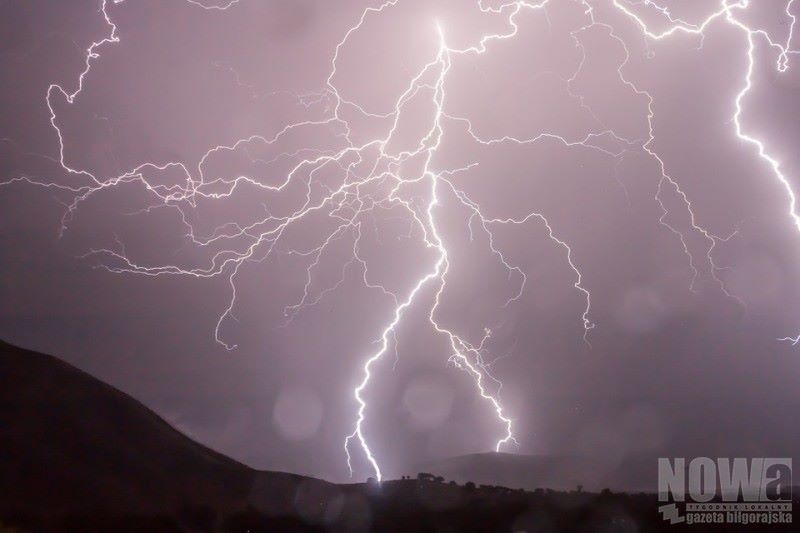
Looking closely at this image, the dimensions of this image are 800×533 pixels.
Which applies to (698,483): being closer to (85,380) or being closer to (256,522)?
(256,522)

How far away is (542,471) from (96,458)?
9300 millimetres

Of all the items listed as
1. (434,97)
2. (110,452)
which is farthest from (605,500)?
(110,452)

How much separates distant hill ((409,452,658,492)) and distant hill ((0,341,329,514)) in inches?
110

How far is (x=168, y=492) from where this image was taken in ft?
36.9

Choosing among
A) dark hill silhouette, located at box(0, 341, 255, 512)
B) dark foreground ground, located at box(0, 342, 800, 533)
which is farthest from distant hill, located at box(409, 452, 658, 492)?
dark hill silhouette, located at box(0, 341, 255, 512)

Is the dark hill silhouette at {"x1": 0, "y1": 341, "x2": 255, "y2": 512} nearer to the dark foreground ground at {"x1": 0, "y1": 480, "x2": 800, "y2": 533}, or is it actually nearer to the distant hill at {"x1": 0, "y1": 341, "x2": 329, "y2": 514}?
the distant hill at {"x1": 0, "y1": 341, "x2": 329, "y2": 514}

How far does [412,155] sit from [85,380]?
8075 mm

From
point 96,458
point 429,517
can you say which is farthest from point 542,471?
point 96,458

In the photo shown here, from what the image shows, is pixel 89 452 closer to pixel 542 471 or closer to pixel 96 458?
pixel 96 458

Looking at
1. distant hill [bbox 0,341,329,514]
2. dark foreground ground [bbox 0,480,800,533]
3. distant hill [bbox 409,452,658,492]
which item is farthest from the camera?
distant hill [bbox 409,452,658,492]

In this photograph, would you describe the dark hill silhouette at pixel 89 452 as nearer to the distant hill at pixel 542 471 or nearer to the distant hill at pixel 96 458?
the distant hill at pixel 96 458

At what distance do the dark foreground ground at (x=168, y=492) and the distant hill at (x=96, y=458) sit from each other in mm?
20

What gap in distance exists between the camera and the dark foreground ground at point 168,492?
8.77 metres

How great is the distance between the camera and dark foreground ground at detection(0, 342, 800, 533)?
877 centimetres
